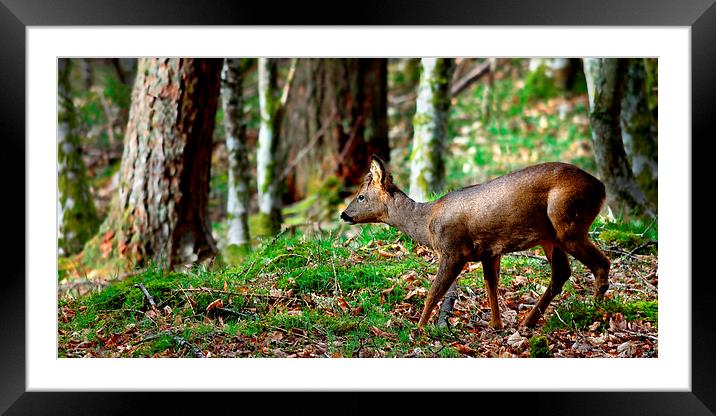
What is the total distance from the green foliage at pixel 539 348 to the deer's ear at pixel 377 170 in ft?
6.41

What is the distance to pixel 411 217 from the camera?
805 centimetres

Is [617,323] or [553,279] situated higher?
[553,279]

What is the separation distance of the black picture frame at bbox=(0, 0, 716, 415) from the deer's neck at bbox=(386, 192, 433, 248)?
1.54 metres

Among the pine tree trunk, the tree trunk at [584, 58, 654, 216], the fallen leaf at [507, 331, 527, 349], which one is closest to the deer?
the fallen leaf at [507, 331, 527, 349]

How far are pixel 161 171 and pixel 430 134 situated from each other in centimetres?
352

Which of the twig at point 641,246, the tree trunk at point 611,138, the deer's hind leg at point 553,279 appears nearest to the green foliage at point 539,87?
the tree trunk at point 611,138

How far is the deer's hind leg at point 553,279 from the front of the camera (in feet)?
26.0

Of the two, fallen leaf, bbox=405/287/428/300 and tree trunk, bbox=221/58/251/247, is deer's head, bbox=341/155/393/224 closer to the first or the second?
fallen leaf, bbox=405/287/428/300

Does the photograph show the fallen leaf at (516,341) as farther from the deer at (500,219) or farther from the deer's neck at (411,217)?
the deer's neck at (411,217)

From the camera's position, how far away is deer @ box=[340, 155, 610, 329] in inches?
291

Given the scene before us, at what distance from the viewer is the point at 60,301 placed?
859cm

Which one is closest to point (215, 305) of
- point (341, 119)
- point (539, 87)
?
point (341, 119)
